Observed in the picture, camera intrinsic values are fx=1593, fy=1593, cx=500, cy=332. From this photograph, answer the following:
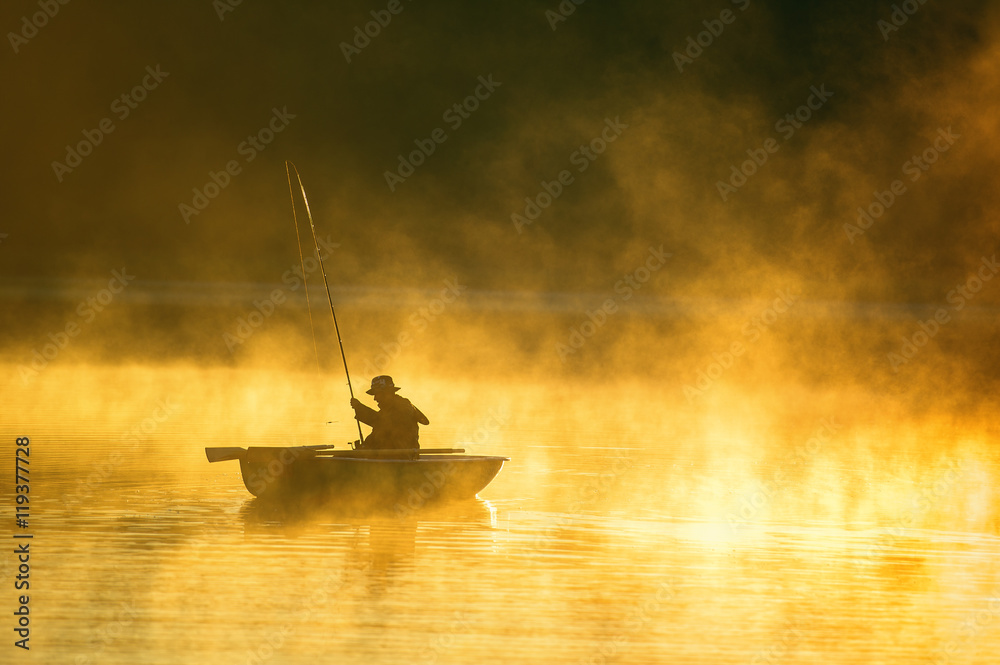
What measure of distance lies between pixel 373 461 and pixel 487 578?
3387mm

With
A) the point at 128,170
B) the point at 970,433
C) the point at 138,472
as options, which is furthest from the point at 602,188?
the point at 138,472

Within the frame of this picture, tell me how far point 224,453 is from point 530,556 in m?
3.95

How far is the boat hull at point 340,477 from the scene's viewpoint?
15.4 metres

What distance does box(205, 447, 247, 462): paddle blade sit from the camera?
15758 mm

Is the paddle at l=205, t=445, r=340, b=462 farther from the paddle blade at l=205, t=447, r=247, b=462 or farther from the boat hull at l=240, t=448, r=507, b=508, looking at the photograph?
the boat hull at l=240, t=448, r=507, b=508

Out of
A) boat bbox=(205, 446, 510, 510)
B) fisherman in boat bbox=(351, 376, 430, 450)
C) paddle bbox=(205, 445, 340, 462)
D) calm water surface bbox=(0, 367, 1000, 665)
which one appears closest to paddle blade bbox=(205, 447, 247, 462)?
paddle bbox=(205, 445, 340, 462)

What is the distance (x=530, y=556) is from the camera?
526 inches

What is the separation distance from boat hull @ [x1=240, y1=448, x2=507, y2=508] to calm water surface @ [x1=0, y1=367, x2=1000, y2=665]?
0.81 feet

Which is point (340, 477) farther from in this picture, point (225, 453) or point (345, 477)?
point (225, 453)

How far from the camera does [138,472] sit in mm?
17688

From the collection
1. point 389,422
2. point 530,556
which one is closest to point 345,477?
point 389,422

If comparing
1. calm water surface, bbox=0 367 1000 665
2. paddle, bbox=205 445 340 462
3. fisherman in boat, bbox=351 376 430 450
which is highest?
fisherman in boat, bbox=351 376 430 450

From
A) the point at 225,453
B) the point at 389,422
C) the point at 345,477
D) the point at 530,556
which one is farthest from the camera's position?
the point at 389,422

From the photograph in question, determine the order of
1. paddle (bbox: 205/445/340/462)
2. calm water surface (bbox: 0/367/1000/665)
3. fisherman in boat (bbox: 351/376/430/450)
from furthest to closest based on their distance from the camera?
fisherman in boat (bbox: 351/376/430/450)
paddle (bbox: 205/445/340/462)
calm water surface (bbox: 0/367/1000/665)
